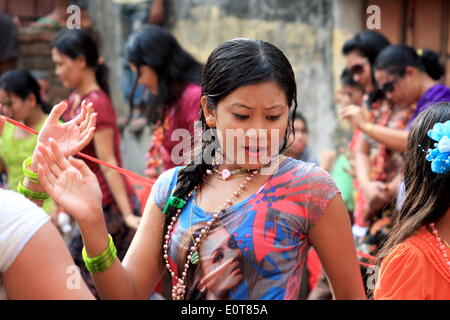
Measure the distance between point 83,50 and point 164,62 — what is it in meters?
0.78

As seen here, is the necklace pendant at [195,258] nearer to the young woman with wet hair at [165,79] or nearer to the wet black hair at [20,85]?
the young woman with wet hair at [165,79]

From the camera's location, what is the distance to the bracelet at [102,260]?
7.79 ft

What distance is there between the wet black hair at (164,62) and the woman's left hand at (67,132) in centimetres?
225

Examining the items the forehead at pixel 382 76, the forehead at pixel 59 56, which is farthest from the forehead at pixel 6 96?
the forehead at pixel 382 76

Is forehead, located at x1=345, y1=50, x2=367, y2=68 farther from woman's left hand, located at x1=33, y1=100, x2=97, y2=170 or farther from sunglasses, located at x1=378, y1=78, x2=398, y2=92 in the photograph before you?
woman's left hand, located at x1=33, y1=100, x2=97, y2=170

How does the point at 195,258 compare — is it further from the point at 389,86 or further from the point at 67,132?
the point at 389,86

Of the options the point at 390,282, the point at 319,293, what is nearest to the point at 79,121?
the point at 390,282

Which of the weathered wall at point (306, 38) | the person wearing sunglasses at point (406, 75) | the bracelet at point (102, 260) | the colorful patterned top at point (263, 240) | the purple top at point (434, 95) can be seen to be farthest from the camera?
the weathered wall at point (306, 38)

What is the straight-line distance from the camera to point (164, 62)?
16.1ft

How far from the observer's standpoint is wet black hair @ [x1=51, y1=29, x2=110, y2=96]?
17.7 ft

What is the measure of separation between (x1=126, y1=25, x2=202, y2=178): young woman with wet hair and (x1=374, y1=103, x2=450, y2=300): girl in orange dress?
6.94 ft

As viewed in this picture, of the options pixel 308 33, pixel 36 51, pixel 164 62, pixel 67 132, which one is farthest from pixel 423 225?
pixel 36 51

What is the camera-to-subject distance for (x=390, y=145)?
477 centimetres

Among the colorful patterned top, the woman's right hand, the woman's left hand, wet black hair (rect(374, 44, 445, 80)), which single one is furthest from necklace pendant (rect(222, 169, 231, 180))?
wet black hair (rect(374, 44, 445, 80))
